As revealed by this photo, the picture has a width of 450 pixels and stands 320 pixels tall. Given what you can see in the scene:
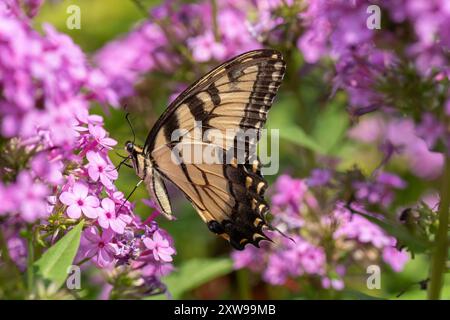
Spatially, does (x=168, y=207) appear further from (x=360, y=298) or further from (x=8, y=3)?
(x=8, y=3)

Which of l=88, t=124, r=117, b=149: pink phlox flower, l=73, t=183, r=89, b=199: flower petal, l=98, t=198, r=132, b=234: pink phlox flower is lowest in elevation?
l=98, t=198, r=132, b=234: pink phlox flower

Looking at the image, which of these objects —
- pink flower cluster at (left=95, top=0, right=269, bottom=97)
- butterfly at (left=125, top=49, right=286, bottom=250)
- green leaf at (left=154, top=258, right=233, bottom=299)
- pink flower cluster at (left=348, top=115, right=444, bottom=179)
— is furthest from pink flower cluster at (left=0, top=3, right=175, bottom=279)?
pink flower cluster at (left=348, top=115, right=444, bottom=179)

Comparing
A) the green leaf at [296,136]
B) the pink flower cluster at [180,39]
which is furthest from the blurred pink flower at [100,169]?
the pink flower cluster at [180,39]

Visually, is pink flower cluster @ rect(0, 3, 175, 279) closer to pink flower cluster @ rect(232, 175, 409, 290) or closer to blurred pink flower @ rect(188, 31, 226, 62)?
pink flower cluster @ rect(232, 175, 409, 290)

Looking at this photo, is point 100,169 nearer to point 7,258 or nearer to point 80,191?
point 80,191

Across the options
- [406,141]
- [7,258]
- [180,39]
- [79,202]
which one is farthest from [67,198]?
[406,141]

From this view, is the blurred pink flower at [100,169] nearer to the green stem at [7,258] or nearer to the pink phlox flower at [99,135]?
the pink phlox flower at [99,135]
